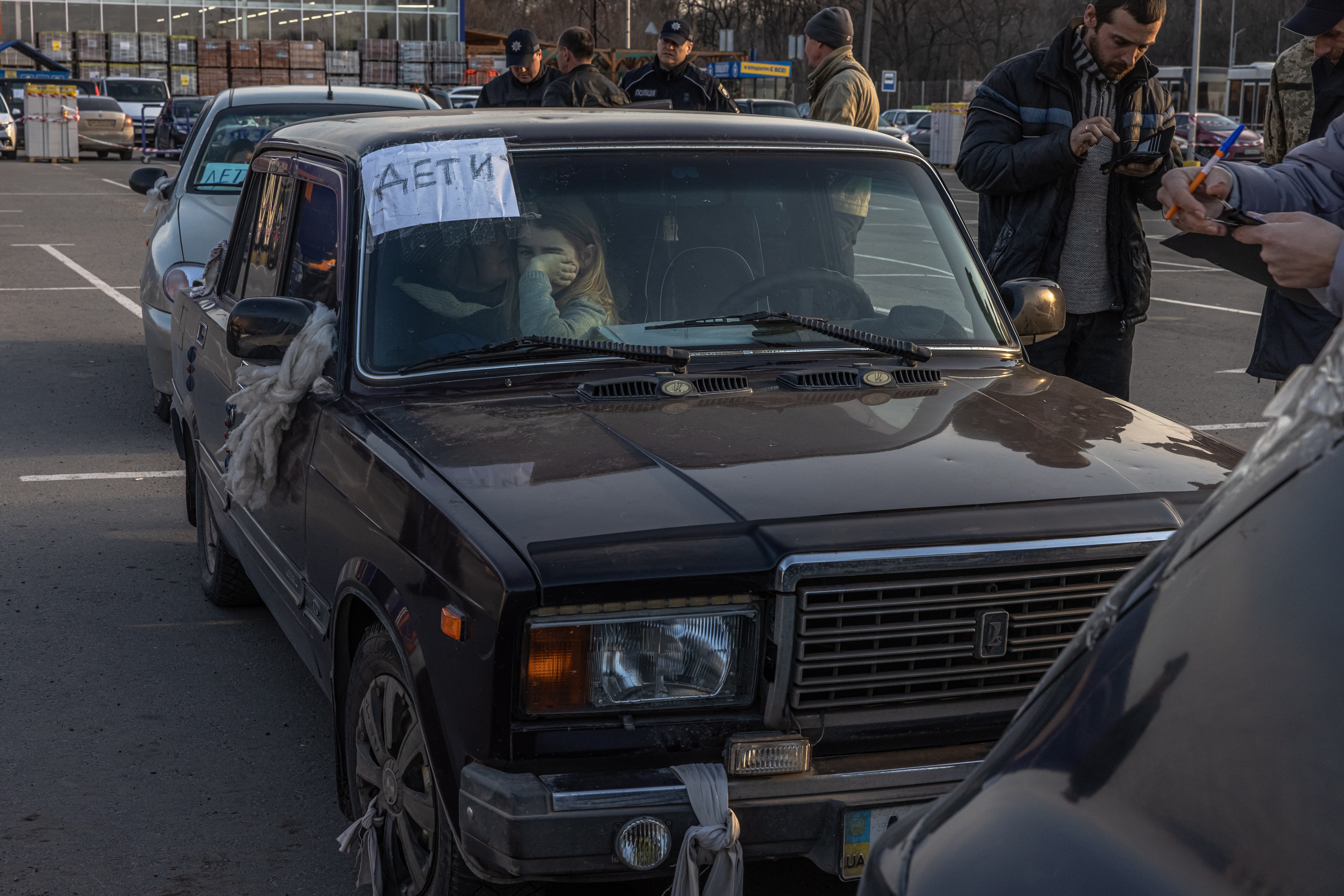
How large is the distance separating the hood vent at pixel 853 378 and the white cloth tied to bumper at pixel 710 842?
1.25 metres

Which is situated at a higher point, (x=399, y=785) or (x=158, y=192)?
(x=158, y=192)

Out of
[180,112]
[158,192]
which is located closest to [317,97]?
[158,192]

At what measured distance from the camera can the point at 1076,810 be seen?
1.28 meters

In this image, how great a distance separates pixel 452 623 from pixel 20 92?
40.8 m

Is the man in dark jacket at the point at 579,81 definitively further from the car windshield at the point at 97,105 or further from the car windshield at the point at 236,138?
the car windshield at the point at 97,105

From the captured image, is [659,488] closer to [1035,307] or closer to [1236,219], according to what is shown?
[1236,219]

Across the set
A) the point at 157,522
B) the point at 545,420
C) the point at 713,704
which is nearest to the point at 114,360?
the point at 157,522

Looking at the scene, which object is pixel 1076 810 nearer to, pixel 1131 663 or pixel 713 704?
Answer: pixel 1131 663

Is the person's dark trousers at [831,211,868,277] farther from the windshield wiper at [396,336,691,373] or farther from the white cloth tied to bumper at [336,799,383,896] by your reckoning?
the white cloth tied to bumper at [336,799,383,896]

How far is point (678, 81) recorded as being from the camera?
9383mm

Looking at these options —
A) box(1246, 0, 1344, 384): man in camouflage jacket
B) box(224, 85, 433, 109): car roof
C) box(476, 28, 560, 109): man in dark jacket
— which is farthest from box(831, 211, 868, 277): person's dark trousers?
box(476, 28, 560, 109): man in dark jacket

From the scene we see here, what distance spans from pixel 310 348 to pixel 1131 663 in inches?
111

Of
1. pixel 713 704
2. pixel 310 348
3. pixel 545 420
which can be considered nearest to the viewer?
pixel 713 704

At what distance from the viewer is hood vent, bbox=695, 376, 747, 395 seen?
11.6ft
